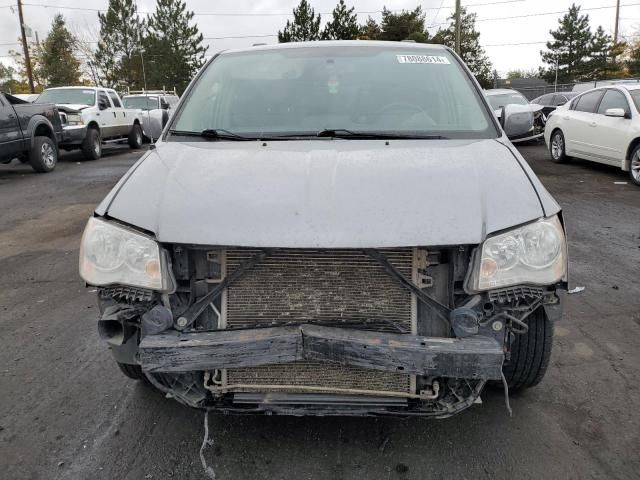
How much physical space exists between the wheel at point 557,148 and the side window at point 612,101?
148 centimetres

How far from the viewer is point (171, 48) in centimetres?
5184

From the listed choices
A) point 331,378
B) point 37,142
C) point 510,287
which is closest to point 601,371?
point 510,287

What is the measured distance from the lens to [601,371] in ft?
10.6

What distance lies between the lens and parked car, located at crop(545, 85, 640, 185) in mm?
8953

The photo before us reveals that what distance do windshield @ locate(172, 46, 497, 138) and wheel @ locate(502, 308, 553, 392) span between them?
1066mm

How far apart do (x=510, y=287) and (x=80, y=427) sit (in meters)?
2.10

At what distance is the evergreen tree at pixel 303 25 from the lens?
146ft

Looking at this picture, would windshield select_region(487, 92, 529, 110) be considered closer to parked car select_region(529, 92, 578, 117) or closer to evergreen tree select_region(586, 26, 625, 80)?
parked car select_region(529, 92, 578, 117)

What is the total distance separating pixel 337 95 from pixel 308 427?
6.15 feet

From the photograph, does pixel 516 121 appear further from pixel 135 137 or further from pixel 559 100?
pixel 135 137

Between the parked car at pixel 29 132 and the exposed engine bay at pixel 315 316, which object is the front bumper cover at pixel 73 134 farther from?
the exposed engine bay at pixel 315 316

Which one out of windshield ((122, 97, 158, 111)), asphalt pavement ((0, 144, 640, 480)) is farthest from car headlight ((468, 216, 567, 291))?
windshield ((122, 97, 158, 111))

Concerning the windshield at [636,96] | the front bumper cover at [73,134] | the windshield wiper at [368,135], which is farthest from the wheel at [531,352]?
the front bumper cover at [73,134]

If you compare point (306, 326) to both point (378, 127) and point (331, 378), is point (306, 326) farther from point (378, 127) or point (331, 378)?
point (378, 127)
